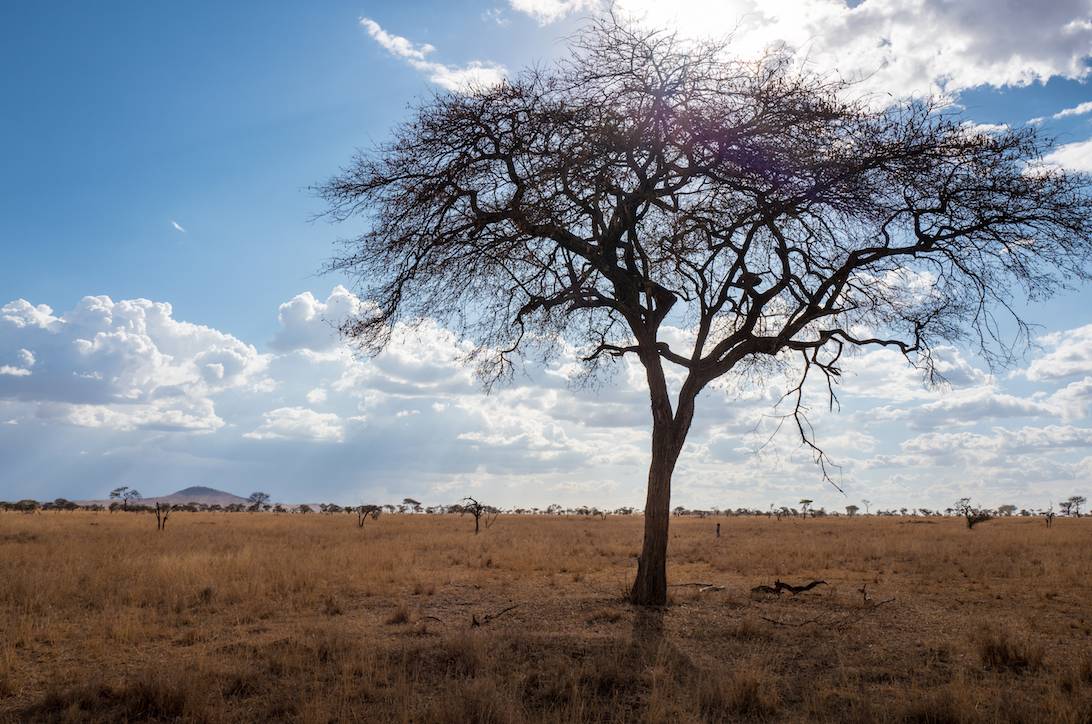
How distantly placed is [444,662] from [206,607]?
280 inches

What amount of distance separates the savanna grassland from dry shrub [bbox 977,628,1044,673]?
24 millimetres

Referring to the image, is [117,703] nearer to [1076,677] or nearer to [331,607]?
[331,607]

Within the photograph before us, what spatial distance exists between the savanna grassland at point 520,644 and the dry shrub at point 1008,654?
0.9 inches

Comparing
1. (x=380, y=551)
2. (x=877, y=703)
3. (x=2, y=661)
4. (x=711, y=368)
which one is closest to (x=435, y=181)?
(x=711, y=368)

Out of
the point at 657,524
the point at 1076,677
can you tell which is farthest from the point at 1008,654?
the point at 657,524

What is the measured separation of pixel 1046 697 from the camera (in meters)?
7.92

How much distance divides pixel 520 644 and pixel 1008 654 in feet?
20.9

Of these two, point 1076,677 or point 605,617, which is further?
point 605,617

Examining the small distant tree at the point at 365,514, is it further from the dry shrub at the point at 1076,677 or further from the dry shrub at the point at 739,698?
the dry shrub at the point at 1076,677

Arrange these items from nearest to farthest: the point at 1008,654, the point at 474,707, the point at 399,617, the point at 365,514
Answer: the point at 474,707
the point at 1008,654
the point at 399,617
the point at 365,514

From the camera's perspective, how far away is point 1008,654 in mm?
9625

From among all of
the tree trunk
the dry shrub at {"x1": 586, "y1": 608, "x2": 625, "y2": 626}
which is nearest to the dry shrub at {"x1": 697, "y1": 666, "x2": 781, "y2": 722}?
the dry shrub at {"x1": 586, "y1": 608, "x2": 625, "y2": 626}

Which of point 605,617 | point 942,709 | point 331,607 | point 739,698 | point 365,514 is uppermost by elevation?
point 942,709

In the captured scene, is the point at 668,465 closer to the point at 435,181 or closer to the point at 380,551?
the point at 435,181
